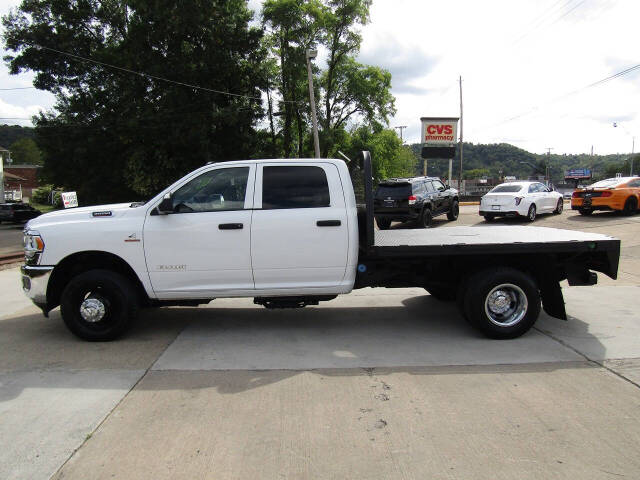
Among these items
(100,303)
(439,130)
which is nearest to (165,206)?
(100,303)

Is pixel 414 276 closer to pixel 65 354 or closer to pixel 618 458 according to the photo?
pixel 618 458

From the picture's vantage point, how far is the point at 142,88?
92.6 feet

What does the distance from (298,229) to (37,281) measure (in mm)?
2933

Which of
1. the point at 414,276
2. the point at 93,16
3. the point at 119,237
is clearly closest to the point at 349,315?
the point at 414,276

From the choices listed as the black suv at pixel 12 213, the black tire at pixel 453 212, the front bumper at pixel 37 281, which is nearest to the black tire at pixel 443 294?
the front bumper at pixel 37 281

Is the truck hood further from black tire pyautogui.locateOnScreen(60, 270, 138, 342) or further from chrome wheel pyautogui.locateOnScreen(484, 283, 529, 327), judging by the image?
chrome wheel pyautogui.locateOnScreen(484, 283, 529, 327)

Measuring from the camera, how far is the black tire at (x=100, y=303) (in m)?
5.01

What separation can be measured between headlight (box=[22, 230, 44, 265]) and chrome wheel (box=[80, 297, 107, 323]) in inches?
27.5

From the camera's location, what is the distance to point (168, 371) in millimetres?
4328

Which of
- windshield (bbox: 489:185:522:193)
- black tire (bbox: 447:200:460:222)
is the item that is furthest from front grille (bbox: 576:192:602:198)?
black tire (bbox: 447:200:460:222)

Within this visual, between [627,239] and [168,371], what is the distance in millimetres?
12661

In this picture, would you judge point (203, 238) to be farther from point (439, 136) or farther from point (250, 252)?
point (439, 136)

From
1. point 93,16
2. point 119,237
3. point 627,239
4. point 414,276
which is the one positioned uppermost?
point 93,16

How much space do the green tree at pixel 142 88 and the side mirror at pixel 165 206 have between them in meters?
23.3
